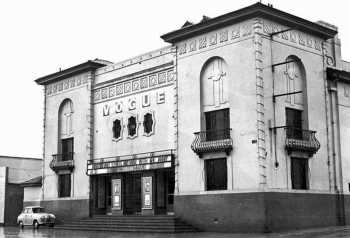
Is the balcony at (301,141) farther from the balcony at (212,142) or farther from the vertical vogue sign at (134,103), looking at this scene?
the vertical vogue sign at (134,103)

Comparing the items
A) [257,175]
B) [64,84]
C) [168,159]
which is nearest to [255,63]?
[257,175]

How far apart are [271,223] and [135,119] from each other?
11918 mm

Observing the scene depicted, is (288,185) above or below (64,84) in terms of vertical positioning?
below

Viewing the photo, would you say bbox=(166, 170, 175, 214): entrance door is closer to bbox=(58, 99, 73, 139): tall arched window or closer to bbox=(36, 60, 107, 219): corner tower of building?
bbox=(36, 60, 107, 219): corner tower of building

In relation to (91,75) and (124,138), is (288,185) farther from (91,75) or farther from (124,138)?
(91,75)

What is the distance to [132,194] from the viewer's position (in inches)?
1351

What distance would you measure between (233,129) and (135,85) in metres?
8.93

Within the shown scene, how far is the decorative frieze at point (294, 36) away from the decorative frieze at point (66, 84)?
14.8m

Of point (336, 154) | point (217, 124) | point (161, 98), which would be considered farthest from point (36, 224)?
point (336, 154)

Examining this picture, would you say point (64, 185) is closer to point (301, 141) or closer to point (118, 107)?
point (118, 107)

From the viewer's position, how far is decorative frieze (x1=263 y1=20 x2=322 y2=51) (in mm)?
28055

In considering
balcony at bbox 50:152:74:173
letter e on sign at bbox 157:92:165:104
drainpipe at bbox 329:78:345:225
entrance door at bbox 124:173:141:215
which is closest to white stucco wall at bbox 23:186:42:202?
balcony at bbox 50:152:74:173

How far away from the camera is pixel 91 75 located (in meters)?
37.9

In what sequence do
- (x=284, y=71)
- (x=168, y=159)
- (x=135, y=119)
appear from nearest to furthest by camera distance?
(x=284, y=71), (x=168, y=159), (x=135, y=119)
